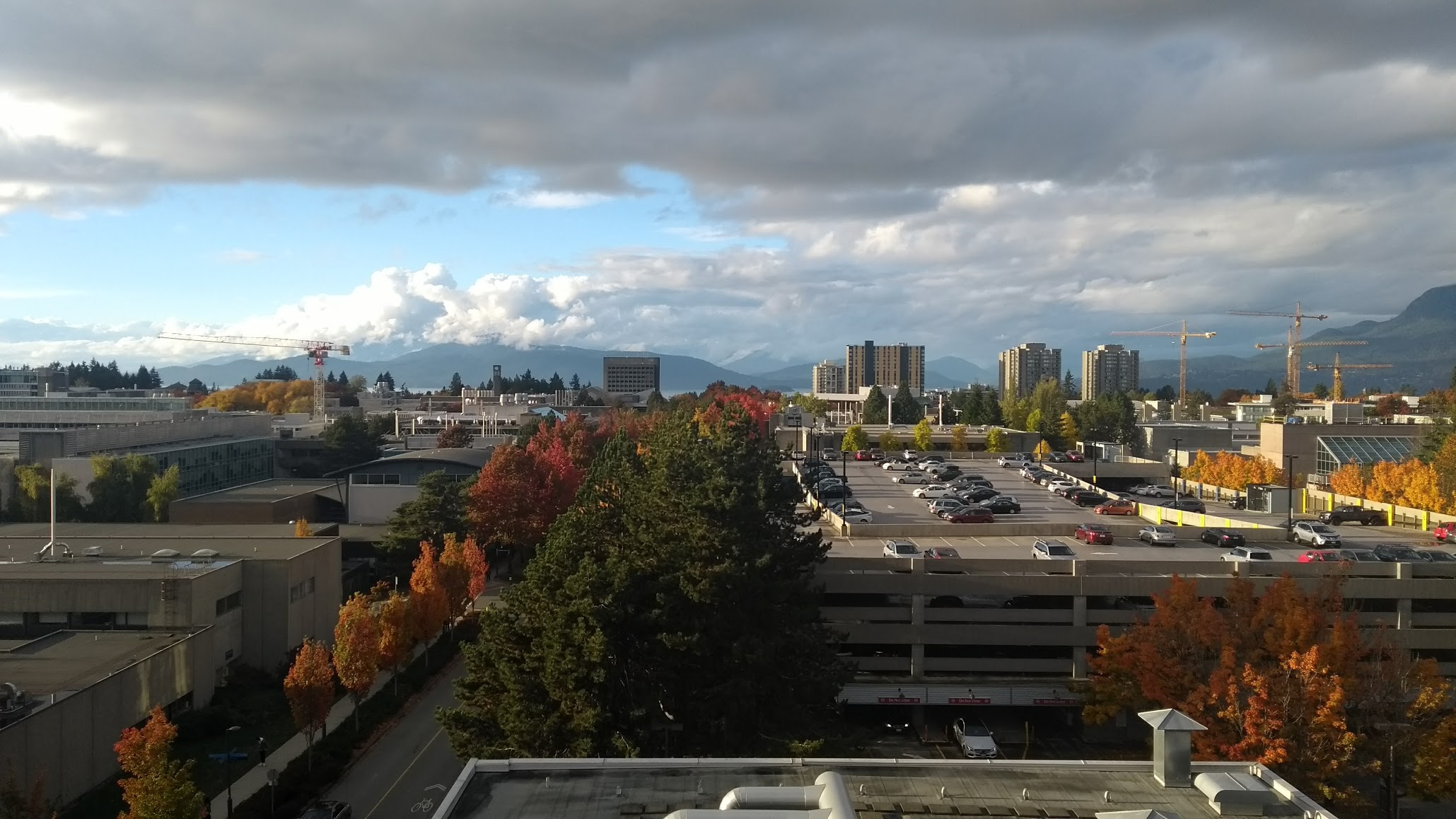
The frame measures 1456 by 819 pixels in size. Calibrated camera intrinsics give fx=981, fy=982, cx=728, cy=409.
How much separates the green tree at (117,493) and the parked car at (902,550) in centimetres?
4210

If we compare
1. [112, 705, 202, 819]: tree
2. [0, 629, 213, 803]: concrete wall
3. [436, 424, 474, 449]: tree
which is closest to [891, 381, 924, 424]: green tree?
[436, 424, 474, 449]: tree

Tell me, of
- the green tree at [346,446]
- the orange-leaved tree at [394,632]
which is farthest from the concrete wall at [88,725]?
the green tree at [346,446]

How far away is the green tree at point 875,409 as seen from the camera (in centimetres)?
13000

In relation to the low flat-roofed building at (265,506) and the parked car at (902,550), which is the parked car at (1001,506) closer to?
the parked car at (902,550)

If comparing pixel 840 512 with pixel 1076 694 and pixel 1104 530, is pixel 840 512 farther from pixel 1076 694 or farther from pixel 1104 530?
pixel 1076 694

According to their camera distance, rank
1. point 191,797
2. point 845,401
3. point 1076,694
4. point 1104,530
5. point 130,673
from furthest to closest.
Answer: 1. point 845,401
2. point 1104,530
3. point 1076,694
4. point 130,673
5. point 191,797

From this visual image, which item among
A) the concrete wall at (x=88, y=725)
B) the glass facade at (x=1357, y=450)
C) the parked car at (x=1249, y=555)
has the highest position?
the glass facade at (x=1357, y=450)

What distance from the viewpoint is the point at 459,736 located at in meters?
20.5

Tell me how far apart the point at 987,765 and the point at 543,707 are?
920cm

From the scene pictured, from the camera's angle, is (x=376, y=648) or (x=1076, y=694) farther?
(x=1076, y=694)

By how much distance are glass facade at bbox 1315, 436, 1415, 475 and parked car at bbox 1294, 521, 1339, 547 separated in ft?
97.2

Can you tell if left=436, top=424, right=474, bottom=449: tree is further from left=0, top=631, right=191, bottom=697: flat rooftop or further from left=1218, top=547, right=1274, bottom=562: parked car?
left=1218, top=547, right=1274, bottom=562: parked car

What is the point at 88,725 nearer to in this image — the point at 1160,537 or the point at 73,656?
the point at 73,656

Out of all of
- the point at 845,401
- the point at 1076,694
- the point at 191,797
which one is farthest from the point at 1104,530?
the point at 845,401
